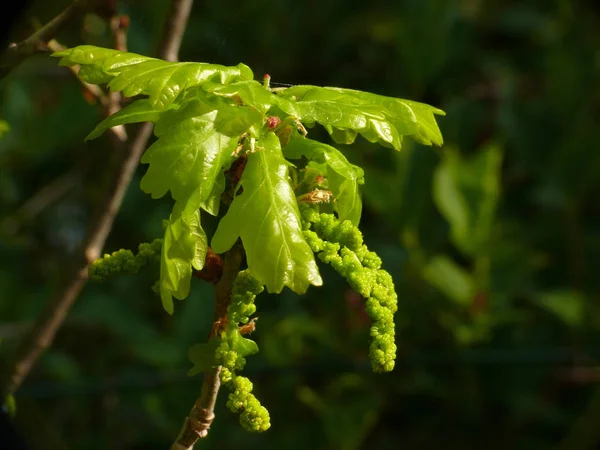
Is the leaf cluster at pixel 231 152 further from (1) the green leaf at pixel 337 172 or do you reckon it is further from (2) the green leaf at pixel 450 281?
(2) the green leaf at pixel 450 281

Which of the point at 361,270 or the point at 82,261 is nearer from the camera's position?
the point at 361,270

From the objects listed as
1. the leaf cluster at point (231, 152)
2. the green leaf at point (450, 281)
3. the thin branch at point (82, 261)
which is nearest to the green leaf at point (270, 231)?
the leaf cluster at point (231, 152)

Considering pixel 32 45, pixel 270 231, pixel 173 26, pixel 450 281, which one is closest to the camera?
pixel 270 231

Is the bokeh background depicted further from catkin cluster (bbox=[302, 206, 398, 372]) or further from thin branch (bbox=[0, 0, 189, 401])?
catkin cluster (bbox=[302, 206, 398, 372])

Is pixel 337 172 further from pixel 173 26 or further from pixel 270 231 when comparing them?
pixel 173 26

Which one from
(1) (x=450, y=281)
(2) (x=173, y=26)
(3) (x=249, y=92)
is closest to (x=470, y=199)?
(1) (x=450, y=281)

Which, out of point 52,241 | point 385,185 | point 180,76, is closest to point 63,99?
point 52,241

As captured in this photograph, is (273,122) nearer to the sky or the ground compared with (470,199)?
nearer to the sky
